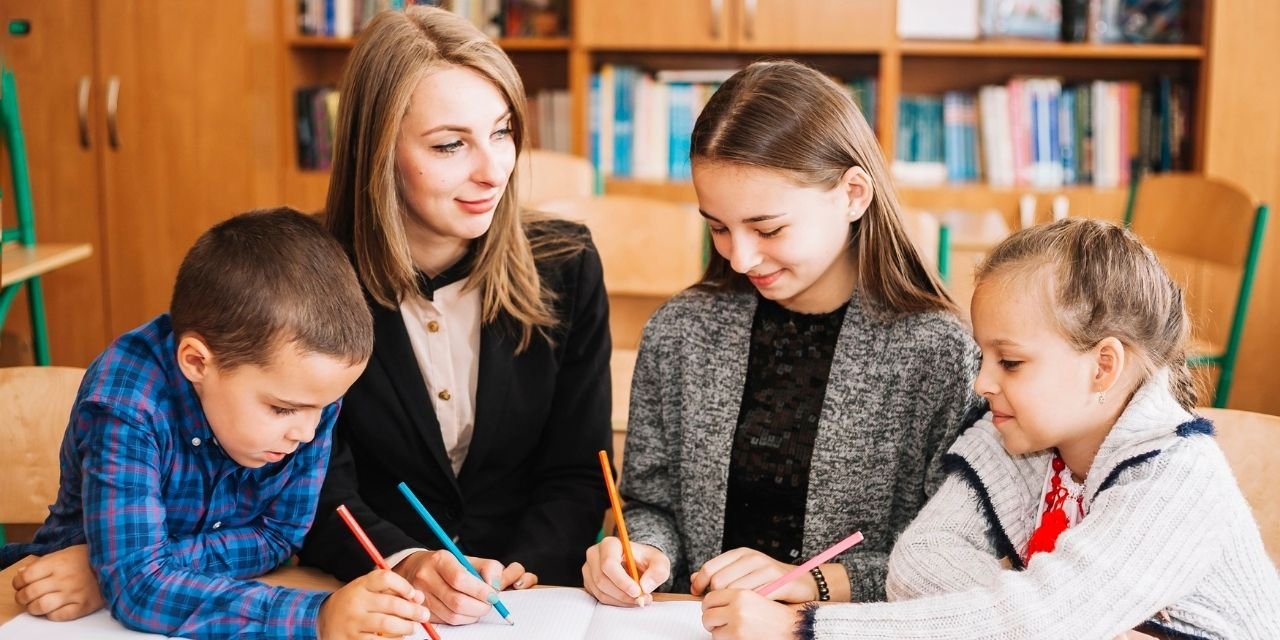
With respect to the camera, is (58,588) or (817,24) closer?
(58,588)

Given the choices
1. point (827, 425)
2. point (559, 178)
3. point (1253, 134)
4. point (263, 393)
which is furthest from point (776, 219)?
point (1253, 134)

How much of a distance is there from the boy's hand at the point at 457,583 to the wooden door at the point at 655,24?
2.68 m

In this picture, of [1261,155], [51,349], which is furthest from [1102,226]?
[51,349]

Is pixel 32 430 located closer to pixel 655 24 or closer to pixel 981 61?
pixel 655 24

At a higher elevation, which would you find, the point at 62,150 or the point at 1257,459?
the point at 62,150

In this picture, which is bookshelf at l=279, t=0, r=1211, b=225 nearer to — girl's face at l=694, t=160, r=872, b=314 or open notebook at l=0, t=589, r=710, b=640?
girl's face at l=694, t=160, r=872, b=314

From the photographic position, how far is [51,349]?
4.04 meters

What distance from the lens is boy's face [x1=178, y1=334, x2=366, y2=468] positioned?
122cm

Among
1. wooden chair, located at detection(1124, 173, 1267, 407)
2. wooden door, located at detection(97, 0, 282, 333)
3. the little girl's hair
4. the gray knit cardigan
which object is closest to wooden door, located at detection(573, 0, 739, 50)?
wooden door, located at detection(97, 0, 282, 333)

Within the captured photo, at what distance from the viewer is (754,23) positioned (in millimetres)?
3748

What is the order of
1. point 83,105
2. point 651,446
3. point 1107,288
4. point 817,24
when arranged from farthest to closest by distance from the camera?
point 83,105 < point 817,24 < point 651,446 < point 1107,288

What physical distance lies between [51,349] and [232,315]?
320cm

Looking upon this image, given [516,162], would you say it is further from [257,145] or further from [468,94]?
[257,145]

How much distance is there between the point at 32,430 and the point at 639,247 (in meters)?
1.43
